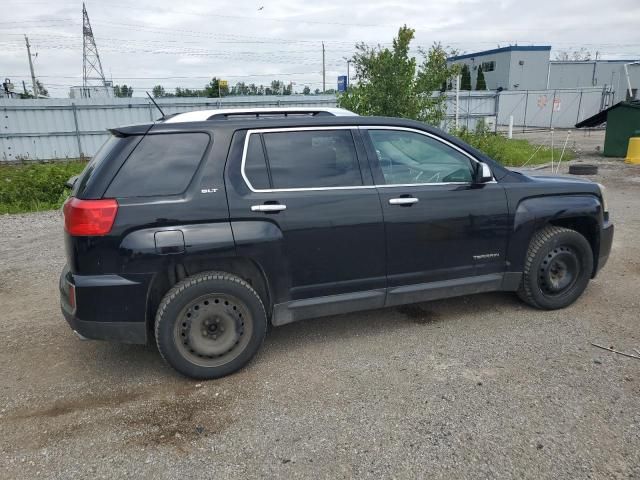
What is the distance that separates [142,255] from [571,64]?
53.5 meters

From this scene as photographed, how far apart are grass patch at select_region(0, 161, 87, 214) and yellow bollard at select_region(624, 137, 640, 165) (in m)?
15.2

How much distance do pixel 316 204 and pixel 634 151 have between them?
14.5 metres

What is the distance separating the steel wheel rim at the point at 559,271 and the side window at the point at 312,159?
6.45ft

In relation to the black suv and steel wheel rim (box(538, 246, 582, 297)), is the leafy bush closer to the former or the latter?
steel wheel rim (box(538, 246, 582, 297))

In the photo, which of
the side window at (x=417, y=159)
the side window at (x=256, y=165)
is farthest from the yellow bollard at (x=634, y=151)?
the side window at (x=256, y=165)

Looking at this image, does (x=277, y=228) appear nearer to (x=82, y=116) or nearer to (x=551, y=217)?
(x=551, y=217)

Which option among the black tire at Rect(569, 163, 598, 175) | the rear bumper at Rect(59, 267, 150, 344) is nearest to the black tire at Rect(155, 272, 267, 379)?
the rear bumper at Rect(59, 267, 150, 344)

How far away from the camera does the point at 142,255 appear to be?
3.20 metres

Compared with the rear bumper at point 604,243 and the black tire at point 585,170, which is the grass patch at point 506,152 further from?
the rear bumper at point 604,243

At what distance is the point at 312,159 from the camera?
146 inches

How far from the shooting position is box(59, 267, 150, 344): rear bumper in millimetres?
3195

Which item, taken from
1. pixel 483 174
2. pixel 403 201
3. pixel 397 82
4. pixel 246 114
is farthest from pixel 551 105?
pixel 246 114

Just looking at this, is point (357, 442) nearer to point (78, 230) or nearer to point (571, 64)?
point (78, 230)

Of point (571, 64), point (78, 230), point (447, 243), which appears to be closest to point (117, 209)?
point (78, 230)
